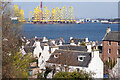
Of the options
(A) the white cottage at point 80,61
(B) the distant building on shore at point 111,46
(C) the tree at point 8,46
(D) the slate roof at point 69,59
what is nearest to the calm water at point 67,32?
(B) the distant building on shore at point 111,46

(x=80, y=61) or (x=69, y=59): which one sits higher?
(x=69, y=59)

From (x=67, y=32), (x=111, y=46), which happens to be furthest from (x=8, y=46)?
(x=67, y=32)

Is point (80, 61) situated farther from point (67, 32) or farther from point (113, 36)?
point (67, 32)

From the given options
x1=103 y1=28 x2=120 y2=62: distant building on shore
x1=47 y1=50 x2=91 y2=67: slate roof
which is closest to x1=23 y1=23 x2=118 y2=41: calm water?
x1=103 y1=28 x2=120 y2=62: distant building on shore

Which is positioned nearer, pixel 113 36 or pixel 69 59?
pixel 69 59

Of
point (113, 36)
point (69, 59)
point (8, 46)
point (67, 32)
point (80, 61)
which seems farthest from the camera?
point (67, 32)

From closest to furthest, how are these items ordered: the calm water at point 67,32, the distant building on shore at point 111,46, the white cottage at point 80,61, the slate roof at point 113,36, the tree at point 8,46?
the tree at point 8,46
the white cottage at point 80,61
the distant building on shore at point 111,46
the slate roof at point 113,36
the calm water at point 67,32

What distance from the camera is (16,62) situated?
7.50 meters

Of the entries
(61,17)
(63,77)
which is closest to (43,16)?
(61,17)

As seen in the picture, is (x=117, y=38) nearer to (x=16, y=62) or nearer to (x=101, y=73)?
(x=101, y=73)

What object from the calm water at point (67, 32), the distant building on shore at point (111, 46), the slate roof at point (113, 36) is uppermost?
the slate roof at point (113, 36)

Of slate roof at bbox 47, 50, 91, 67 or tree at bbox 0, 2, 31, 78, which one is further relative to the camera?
slate roof at bbox 47, 50, 91, 67

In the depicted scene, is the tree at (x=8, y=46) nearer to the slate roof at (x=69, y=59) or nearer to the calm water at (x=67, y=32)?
the slate roof at (x=69, y=59)

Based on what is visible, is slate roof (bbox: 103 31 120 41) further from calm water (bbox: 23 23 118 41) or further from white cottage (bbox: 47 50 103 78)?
calm water (bbox: 23 23 118 41)
